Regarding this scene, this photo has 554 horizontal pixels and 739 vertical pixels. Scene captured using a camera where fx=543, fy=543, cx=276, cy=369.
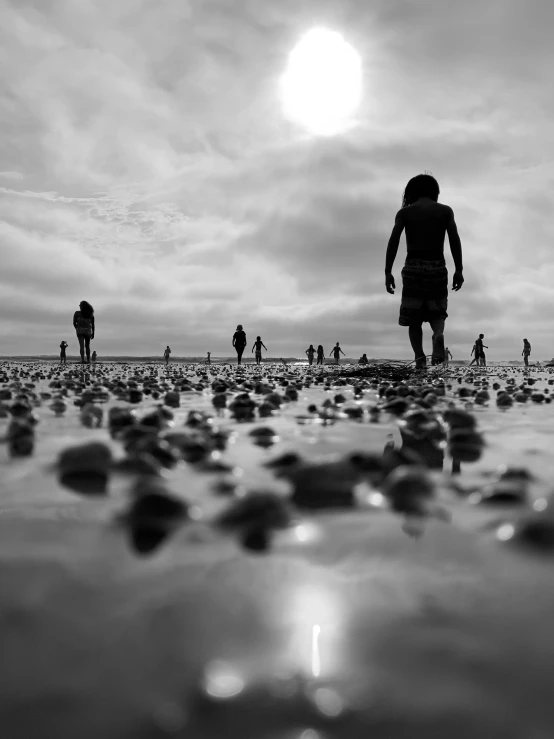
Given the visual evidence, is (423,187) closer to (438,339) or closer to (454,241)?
(454,241)

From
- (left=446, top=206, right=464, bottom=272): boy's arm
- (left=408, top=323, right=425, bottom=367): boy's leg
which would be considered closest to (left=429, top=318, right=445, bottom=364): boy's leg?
(left=408, top=323, right=425, bottom=367): boy's leg

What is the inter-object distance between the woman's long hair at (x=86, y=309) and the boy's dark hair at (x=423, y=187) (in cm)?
1808

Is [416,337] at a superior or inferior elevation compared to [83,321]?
inferior

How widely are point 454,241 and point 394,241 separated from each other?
1.21 meters

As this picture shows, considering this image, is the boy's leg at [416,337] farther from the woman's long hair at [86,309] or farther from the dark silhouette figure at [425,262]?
the woman's long hair at [86,309]

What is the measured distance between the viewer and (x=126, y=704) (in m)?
0.82

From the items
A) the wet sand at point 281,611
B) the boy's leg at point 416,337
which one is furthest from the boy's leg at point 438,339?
the wet sand at point 281,611

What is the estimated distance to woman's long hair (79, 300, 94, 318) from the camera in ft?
82.5

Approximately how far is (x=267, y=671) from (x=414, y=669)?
25 cm

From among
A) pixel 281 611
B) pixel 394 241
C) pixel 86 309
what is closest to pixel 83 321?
pixel 86 309

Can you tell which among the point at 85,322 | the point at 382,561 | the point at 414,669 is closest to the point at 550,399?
the point at 382,561

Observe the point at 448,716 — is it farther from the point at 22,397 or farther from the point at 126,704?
the point at 22,397

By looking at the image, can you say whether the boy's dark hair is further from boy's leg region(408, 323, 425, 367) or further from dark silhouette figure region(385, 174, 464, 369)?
boy's leg region(408, 323, 425, 367)

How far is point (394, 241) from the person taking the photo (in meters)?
11.2
